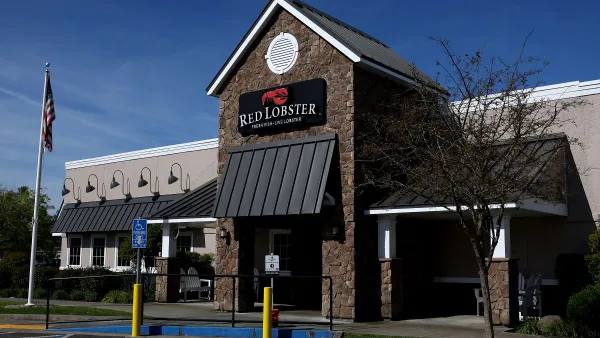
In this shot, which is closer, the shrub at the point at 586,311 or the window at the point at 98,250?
the shrub at the point at 586,311

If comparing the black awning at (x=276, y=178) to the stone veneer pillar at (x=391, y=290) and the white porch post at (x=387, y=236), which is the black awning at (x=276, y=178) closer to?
the white porch post at (x=387, y=236)

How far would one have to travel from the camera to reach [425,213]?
17094 millimetres

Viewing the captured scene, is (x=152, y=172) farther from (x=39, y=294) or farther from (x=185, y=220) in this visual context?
(x=185, y=220)

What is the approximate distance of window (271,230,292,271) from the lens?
23219 mm

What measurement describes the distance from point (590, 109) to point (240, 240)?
399 inches

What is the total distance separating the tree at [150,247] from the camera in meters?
26.3

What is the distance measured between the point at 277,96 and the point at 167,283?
732 cm

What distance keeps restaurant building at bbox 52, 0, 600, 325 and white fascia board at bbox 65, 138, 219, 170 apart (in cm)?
706

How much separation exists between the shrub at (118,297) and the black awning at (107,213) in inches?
191

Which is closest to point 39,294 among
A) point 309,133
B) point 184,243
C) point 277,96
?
point 184,243

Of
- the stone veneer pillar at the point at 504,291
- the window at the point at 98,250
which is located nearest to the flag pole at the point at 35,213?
the window at the point at 98,250

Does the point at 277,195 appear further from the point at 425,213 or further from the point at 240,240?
the point at 425,213

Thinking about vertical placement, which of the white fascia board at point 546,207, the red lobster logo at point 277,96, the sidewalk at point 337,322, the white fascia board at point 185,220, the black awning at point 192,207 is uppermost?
the red lobster logo at point 277,96

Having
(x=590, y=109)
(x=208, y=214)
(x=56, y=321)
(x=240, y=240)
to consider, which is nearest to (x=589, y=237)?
(x=590, y=109)
